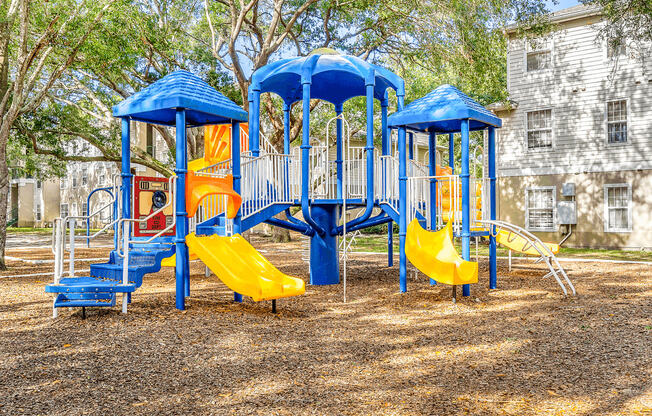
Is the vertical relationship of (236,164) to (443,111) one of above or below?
below

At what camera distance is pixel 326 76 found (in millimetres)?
11414

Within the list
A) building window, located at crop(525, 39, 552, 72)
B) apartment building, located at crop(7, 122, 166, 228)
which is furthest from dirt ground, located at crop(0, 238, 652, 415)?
apartment building, located at crop(7, 122, 166, 228)

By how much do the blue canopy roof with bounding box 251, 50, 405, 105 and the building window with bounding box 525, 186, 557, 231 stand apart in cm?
1084

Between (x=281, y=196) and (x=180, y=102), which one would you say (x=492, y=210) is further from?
(x=180, y=102)

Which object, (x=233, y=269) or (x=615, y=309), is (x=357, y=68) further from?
(x=615, y=309)

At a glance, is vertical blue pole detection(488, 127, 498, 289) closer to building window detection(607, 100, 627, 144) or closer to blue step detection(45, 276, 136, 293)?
blue step detection(45, 276, 136, 293)

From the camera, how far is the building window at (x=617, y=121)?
19.0 metres

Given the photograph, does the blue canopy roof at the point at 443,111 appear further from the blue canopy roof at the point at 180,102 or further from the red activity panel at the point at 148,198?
the red activity panel at the point at 148,198

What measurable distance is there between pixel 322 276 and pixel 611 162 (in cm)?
1304

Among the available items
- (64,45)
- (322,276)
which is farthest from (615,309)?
(64,45)

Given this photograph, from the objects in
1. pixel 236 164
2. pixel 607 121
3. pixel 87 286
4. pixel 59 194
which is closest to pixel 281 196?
pixel 236 164

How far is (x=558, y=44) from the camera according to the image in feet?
66.4

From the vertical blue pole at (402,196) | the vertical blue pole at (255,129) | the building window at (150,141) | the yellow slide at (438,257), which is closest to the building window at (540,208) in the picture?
the vertical blue pole at (402,196)

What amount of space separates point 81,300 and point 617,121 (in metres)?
18.2
